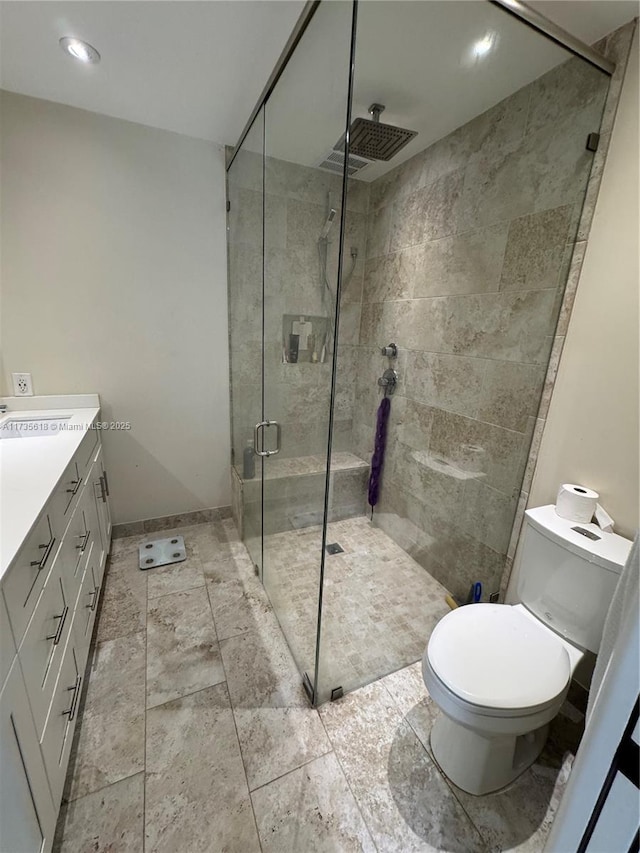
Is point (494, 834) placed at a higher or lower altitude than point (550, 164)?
lower

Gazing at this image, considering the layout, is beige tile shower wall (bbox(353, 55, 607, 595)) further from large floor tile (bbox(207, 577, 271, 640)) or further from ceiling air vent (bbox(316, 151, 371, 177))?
large floor tile (bbox(207, 577, 271, 640))

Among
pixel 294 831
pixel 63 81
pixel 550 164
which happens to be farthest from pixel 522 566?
pixel 63 81

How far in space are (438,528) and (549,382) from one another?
3.30ft

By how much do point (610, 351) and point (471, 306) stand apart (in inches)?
27.0

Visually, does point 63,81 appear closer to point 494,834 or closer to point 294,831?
point 294,831

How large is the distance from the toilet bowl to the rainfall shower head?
191 cm

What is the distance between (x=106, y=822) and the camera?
1.05m

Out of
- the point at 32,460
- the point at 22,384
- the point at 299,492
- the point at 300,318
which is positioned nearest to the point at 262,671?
the point at 299,492

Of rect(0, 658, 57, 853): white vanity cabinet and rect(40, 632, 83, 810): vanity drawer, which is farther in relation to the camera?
rect(40, 632, 83, 810): vanity drawer

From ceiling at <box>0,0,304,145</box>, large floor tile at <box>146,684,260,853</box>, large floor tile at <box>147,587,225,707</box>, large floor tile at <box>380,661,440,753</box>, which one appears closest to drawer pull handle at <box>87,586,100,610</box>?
large floor tile at <box>147,587,225,707</box>

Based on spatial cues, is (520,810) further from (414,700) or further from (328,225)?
(328,225)

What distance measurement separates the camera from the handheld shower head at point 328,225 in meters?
1.52

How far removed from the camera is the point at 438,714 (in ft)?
4.45

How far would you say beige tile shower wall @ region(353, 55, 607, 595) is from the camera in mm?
1374
